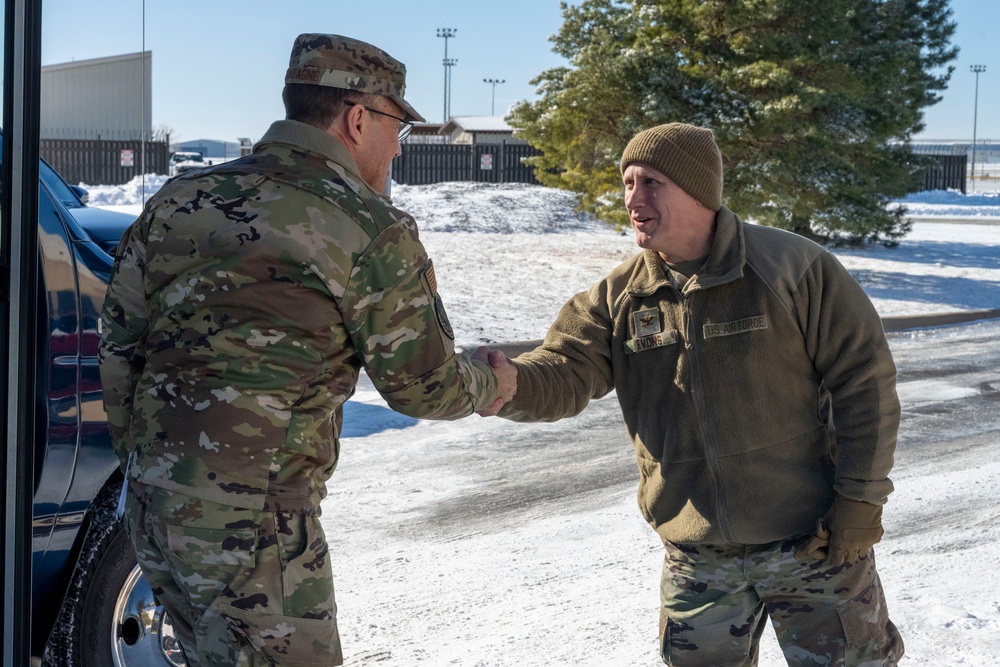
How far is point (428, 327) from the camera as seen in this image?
249 cm

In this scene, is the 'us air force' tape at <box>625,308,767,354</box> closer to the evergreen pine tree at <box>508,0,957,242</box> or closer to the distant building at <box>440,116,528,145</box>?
the evergreen pine tree at <box>508,0,957,242</box>

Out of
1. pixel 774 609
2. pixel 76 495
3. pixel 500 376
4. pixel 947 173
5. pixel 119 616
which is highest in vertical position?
pixel 947 173

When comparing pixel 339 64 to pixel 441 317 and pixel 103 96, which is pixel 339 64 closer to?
pixel 441 317

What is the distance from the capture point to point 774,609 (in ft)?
9.44

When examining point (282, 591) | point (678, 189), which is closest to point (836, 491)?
point (678, 189)

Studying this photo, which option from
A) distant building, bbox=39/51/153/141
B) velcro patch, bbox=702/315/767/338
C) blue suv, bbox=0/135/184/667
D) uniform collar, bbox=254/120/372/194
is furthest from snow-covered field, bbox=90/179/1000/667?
uniform collar, bbox=254/120/372/194

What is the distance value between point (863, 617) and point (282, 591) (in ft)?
4.87

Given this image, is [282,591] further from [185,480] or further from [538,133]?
[538,133]

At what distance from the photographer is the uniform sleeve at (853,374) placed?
2.79 meters

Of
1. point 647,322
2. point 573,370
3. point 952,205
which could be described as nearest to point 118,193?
point 573,370

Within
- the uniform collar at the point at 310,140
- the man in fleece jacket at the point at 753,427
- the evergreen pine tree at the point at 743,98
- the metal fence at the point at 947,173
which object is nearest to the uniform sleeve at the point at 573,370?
the man in fleece jacket at the point at 753,427

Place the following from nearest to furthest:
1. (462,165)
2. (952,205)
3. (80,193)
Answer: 1. (80,193)
2. (462,165)
3. (952,205)

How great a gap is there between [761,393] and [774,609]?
570 millimetres

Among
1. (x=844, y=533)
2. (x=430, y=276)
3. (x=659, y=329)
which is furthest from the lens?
(x=659, y=329)
